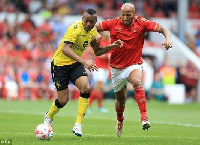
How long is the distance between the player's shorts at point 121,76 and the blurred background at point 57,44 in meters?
15.8

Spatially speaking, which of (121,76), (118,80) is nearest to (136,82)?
(121,76)

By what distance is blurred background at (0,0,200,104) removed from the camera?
1188 inches

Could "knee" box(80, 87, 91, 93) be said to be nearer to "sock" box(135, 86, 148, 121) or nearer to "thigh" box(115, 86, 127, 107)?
"sock" box(135, 86, 148, 121)

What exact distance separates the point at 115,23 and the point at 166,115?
25.4 ft

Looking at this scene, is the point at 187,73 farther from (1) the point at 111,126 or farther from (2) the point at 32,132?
(2) the point at 32,132

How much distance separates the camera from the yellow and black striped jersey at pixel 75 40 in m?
12.2

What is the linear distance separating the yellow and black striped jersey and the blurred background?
16426 mm

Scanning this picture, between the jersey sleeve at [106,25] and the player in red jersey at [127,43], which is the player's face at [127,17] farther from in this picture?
the jersey sleeve at [106,25]

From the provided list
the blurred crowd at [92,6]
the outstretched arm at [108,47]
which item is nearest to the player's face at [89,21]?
the outstretched arm at [108,47]

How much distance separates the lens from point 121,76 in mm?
13109

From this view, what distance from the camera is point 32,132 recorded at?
525 inches

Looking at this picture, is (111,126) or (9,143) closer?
(9,143)

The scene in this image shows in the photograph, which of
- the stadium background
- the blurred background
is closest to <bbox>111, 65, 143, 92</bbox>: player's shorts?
the stadium background

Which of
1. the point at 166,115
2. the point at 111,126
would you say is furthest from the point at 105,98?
the point at 111,126
